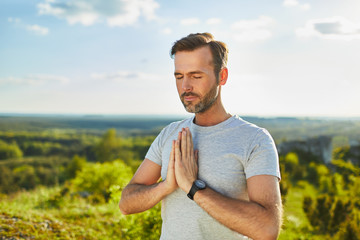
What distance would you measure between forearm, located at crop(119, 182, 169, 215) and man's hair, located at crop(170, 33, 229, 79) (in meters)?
0.96

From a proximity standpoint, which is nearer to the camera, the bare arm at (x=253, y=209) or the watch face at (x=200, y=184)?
the bare arm at (x=253, y=209)

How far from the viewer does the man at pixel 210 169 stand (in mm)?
1857

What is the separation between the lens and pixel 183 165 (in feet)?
6.81

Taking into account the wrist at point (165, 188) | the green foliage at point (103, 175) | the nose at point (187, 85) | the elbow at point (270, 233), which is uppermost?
the nose at point (187, 85)

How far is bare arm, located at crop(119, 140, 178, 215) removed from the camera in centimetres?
213

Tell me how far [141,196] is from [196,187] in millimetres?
541

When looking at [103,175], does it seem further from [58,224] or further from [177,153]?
[177,153]

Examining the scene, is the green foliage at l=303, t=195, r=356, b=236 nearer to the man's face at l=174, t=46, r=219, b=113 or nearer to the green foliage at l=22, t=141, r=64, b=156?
the man's face at l=174, t=46, r=219, b=113

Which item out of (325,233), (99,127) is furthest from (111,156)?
(99,127)

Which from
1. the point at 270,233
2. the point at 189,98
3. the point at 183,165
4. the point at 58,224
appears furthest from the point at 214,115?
the point at 58,224

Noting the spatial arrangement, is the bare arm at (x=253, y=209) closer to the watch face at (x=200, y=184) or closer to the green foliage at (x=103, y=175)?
the watch face at (x=200, y=184)

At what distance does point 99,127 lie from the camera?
178 meters

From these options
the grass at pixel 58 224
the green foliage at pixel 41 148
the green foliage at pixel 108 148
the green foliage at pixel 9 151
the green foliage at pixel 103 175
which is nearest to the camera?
the grass at pixel 58 224

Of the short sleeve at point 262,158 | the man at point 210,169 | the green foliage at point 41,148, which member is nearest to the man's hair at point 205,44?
the man at point 210,169
